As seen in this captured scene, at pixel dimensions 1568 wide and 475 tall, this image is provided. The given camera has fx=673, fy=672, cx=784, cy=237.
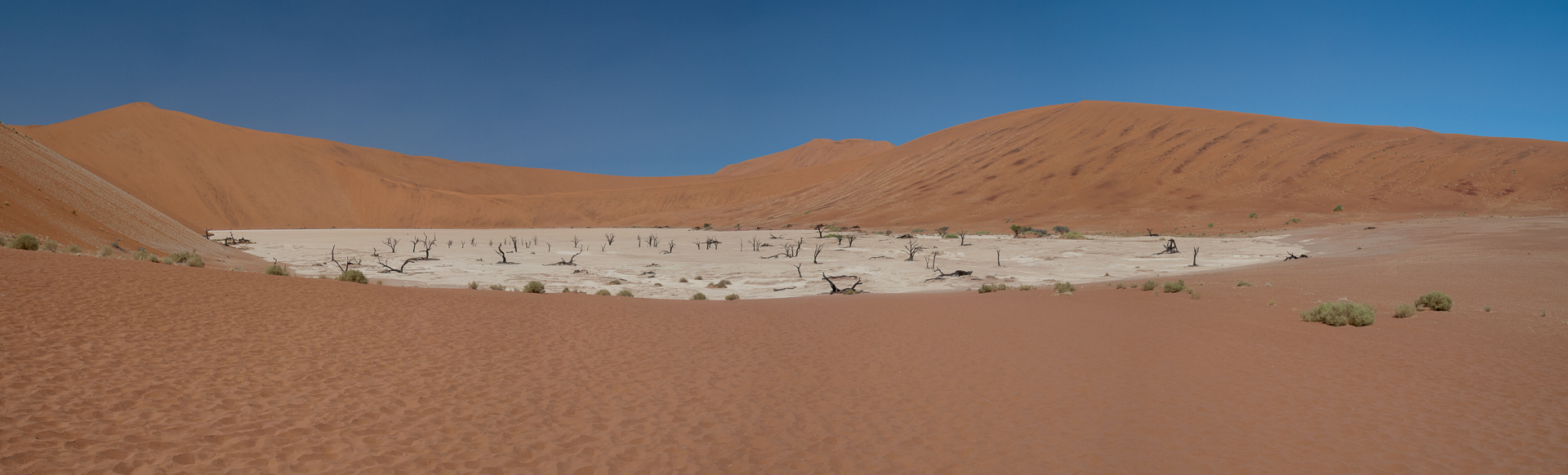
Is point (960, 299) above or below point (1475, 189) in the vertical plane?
below

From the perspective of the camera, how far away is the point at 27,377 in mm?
5637

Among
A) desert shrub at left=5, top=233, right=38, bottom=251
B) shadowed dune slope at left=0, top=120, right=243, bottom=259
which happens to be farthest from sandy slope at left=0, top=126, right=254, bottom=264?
desert shrub at left=5, top=233, right=38, bottom=251

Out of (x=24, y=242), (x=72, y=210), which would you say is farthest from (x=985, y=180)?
(x=24, y=242)

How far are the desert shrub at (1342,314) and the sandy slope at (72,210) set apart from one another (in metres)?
25.5

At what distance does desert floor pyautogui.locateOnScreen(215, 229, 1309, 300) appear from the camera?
2111cm

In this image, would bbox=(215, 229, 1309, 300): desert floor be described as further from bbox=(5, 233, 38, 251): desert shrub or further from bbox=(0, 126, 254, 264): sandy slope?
bbox=(5, 233, 38, 251): desert shrub

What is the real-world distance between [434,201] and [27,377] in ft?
362

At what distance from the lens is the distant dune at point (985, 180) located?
5081cm

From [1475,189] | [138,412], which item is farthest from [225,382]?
[1475,189]

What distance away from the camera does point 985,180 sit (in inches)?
2995

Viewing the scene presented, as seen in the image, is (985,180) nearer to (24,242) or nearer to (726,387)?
(726,387)

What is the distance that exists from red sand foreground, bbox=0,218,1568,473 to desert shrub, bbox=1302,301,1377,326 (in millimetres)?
219

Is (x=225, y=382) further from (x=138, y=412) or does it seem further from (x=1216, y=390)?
(x=1216, y=390)

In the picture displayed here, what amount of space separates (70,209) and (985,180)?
71.5m
